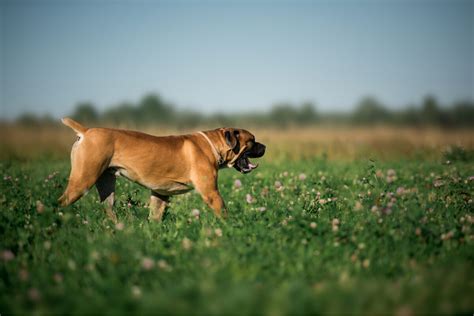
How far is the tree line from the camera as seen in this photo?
2523 centimetres

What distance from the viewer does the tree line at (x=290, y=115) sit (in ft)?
82.8

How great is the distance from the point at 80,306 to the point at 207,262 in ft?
3.02

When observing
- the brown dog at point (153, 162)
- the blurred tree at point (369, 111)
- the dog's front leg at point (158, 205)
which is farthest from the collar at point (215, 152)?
the blurred tree at point (369, 111)

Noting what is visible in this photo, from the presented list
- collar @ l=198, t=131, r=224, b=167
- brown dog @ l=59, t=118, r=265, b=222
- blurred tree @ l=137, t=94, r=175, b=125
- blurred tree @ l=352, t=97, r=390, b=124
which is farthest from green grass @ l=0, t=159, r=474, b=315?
blurred tree @ l=137, t=94, r=175, b=125

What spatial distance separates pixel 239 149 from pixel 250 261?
327cm

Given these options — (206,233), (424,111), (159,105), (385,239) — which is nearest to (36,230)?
(206,233)

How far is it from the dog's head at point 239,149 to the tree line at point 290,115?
10701mm

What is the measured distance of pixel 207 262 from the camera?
10.8 ft

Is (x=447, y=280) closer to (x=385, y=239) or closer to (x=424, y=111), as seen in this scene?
(x=385, y=239)

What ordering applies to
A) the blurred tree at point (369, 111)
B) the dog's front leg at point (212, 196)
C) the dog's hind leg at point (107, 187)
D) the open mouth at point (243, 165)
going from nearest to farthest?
1. the dog's front leg at point (212, 196)
2. the dog's hind leg at point (107, 187)
3. the open mouth at point (243, 165)
4. the blurred tree at point (369, 111)

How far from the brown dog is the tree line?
1096 cm

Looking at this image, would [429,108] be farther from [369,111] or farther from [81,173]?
[81,173]

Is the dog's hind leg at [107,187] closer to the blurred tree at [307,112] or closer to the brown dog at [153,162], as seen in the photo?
the brown dog at [153,162]

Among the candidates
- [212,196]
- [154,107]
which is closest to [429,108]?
[154,107]
